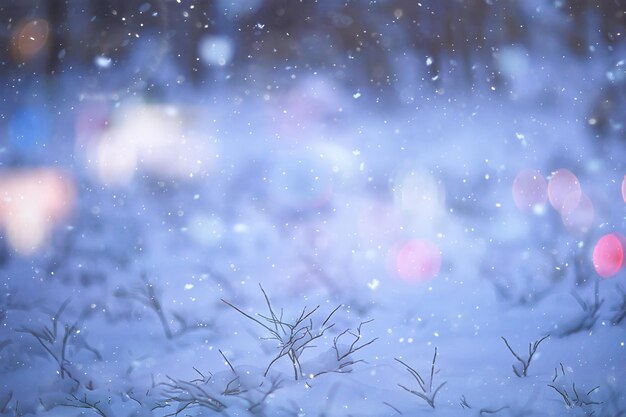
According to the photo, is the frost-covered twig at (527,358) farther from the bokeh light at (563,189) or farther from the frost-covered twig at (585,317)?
the bokeh light at (563,189)

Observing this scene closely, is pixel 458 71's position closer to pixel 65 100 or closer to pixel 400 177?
pixel 400 177

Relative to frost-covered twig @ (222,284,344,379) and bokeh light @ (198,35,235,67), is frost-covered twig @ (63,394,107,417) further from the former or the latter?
bokeh light @ (198,35,235,67)

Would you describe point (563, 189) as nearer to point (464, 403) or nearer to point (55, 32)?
point (464, 403)

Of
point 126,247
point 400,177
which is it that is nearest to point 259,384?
point 126,247

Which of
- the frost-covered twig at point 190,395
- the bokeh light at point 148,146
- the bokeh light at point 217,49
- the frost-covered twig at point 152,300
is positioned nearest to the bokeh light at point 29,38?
the bokeh light at point 148,146

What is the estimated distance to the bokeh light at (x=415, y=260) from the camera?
5.33ft

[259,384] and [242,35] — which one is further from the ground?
[242,35]

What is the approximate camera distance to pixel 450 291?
1643mm

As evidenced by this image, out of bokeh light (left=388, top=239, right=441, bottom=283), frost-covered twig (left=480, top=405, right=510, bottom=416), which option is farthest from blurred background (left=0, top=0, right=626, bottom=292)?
frost-covered twig (left=480, top=405, right=510, bottom=416)

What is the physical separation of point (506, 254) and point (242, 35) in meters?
1.12

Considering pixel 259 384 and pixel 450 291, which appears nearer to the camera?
pixel 259 384

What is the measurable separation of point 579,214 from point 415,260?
59 centimetres

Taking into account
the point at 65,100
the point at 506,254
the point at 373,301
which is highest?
the point at 65,100

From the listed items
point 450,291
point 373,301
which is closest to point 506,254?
point 450,291
